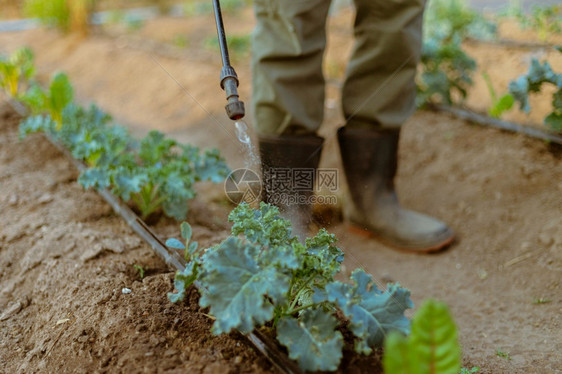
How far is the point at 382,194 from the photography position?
2201 mm

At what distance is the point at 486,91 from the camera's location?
3.27 m

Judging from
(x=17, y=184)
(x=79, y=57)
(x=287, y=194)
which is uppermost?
(x=287, y=194)

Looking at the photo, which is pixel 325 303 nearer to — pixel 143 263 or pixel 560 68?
pixel 143 263

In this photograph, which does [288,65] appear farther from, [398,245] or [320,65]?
[398,245]

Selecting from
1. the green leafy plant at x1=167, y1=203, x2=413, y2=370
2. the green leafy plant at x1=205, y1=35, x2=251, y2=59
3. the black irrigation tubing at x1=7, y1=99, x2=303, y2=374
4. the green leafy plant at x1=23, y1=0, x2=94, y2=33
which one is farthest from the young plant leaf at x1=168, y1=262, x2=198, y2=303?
the green leafy plant at x1=23, y1=0, x2=94, y2=33

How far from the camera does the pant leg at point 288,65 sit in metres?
1.81

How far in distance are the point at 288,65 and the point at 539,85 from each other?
1134mm

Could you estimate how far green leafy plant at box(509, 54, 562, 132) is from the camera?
6.91ft

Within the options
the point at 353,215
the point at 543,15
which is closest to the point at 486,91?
the point at 543,15

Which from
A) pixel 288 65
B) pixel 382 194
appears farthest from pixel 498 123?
pixel 288 65

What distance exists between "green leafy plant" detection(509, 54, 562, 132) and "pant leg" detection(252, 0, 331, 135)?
92cm

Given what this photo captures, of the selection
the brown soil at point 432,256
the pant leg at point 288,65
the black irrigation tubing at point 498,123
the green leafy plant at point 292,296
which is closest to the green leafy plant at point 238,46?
the brown soil at point 432,256

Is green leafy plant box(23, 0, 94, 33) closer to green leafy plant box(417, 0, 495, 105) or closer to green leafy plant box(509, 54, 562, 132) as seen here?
green leafy plant box(417, 0, 495, 105)

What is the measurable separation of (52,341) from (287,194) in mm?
739
